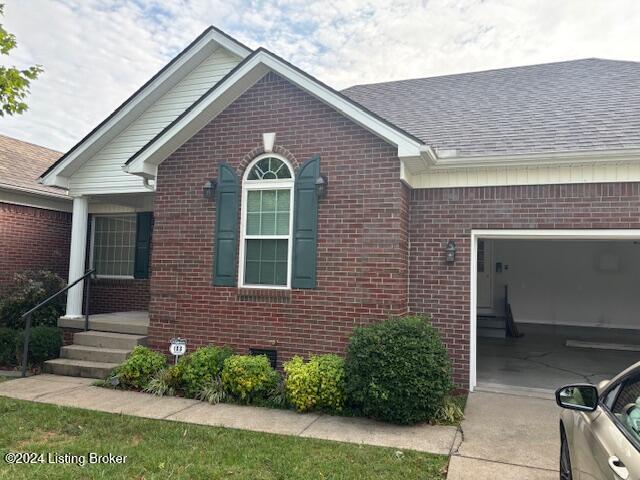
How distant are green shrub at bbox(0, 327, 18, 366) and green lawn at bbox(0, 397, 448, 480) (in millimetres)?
3375

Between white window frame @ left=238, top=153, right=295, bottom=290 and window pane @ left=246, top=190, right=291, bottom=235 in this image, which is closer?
white window frame @ left=238, top=153, right=295, bottom=290

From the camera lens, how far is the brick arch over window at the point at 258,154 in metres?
7.43

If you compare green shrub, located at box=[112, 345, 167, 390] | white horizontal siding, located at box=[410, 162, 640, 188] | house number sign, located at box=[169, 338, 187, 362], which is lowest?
green shrub, located at box=[112, 345, 167, 390]

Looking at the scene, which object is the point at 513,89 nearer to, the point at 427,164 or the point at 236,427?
the point at 427,164

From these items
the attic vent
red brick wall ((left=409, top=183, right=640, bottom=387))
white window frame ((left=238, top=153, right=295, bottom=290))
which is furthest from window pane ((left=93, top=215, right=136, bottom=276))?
red brick wall ((left=409, top=183, right=640, bottom=387))

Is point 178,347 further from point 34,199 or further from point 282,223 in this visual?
point 34,199

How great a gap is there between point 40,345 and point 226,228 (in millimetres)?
4306

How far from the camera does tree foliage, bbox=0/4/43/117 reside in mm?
6641

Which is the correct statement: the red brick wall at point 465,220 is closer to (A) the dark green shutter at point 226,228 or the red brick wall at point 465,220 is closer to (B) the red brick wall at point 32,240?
(A) the dark green shutter at point 226,228

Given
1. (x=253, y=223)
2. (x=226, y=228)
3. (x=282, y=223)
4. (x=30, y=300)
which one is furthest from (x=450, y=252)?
(x=30, y=300)

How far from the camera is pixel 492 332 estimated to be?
41.3 feet

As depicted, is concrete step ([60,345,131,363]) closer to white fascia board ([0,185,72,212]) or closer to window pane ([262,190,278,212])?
window pane ([262,190,278,212])

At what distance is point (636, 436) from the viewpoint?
7.50 feet

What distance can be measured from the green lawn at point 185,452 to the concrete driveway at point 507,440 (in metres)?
0.36
